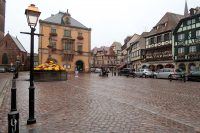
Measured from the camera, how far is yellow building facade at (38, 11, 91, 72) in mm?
55438

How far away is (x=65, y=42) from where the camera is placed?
192 ft

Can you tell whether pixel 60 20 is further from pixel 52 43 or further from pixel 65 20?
pixel 52 43

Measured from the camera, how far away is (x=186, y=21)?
130ft

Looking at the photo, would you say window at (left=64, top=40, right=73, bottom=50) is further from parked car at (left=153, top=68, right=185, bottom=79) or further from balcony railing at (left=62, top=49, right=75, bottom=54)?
parked car at (left=153, top=68, right=185, bottom=79)

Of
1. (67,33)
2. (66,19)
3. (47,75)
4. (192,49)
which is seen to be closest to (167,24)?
(192,49)

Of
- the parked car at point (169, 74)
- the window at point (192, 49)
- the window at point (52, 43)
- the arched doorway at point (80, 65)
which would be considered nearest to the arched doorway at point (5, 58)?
the window at point (52, 43)

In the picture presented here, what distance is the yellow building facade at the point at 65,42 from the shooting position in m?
55.4

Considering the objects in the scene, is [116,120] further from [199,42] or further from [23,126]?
[199,42]

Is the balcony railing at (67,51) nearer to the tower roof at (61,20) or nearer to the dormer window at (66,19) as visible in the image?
the tower roof at (61,20)

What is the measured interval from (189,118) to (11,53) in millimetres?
75766

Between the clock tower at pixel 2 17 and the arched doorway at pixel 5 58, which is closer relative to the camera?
the arched doorway at pixel 5 58

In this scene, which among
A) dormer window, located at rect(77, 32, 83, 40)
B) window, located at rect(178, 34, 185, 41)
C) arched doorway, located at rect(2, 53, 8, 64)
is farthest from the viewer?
arched doorway, located at rect(2, 53, 8, 64)

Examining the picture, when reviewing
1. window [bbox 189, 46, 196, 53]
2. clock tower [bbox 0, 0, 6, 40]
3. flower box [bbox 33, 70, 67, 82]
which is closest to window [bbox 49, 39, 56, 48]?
clock tower [bbox 0, 0, 6, 40]

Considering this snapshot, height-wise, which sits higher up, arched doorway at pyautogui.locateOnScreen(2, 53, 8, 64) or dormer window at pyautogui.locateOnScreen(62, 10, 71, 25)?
dormer window at pyautogui.locateOnScreen(62, 10, 71, 25)
